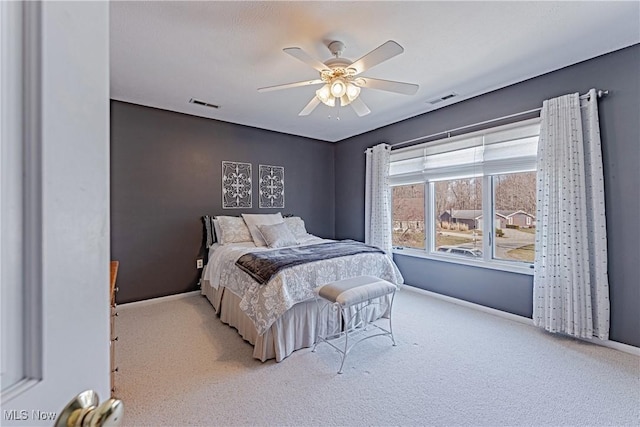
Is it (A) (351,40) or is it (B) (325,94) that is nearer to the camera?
(A) (351,40)

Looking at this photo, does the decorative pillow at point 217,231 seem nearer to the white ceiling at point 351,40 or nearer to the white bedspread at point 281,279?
the white bedspread at point 281,279

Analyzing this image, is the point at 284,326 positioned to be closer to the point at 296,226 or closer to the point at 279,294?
the point at 279,294

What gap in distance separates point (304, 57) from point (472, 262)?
286cm

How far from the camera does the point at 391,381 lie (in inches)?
80.4

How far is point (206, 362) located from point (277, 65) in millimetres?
2517

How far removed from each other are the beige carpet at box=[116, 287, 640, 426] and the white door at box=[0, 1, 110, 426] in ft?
5.18

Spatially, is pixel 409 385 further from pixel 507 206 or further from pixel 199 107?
pixel 199 107

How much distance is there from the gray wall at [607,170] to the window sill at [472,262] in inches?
2.4

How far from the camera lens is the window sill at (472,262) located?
9.98 ft

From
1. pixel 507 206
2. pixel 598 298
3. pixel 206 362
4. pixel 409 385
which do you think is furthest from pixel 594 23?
pixel 206 362

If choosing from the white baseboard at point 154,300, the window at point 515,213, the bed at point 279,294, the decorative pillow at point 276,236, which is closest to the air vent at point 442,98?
the window at point 515,213

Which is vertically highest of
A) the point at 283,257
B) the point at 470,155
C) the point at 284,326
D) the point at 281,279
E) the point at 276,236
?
the point at 470,155
